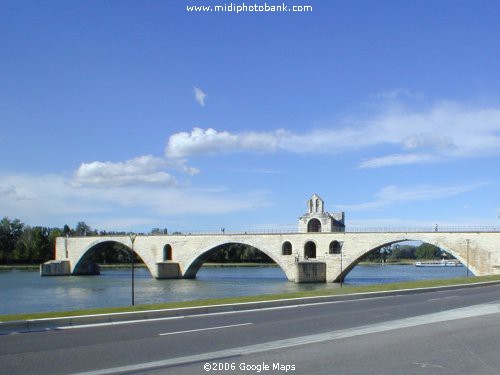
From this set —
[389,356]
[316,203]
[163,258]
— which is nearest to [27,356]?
[389,356]

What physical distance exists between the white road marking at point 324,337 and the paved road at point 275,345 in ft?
0.06

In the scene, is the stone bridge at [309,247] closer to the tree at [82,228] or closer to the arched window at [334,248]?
the arched window at [334,248]

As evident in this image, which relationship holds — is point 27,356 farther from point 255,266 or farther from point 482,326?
point 255,266

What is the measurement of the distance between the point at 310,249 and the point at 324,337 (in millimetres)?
68818

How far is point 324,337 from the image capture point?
44.6 feet

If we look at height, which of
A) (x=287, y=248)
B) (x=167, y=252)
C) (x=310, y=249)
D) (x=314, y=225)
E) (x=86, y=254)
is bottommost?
(x=86, y=254)

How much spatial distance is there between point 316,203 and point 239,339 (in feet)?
234

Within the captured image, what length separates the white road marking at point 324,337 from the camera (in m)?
10.6

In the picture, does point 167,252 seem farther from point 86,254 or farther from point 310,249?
point 310,249

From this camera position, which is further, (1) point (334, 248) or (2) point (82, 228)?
(2) point (82, 228)

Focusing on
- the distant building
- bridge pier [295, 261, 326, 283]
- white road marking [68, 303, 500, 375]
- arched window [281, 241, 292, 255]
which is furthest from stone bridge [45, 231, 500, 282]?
white road marking [68, 303, 500, 375]

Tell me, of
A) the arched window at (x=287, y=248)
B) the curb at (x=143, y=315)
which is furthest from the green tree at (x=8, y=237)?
the curb at (x=143, y=315)

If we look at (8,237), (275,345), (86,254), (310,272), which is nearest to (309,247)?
(310,272)

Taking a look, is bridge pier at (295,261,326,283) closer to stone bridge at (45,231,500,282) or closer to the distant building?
stone bridge at (45,231,500,282)
